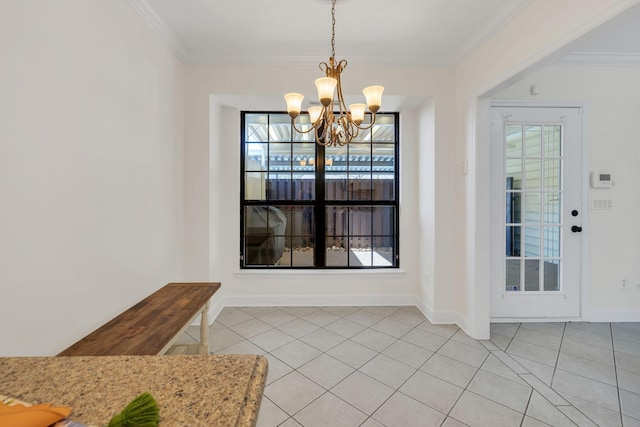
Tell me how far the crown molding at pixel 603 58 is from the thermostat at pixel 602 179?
1117mm

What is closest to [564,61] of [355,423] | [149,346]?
[355,423]

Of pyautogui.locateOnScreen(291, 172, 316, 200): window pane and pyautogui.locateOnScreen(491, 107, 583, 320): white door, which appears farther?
pyautogui.locateOnScreen(291, 172, 316, 200): window pane

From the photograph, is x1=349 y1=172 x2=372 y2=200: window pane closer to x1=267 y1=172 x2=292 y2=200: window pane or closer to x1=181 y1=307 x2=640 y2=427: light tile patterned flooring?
x1=267 y1=172 x2=292 y2=200: window pane

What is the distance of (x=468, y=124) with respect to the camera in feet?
8.07

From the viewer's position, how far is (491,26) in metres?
2.08

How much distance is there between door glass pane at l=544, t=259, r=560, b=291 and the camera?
2.67 m

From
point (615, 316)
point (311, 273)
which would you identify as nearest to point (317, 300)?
point (311, 273)

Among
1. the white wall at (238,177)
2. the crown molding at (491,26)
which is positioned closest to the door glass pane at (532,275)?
the white wall at (238,177)

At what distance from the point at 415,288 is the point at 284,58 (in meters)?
2.93

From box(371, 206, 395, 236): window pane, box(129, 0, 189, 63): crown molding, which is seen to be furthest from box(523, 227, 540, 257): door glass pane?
box(129, 0, 189, 63): crown molding

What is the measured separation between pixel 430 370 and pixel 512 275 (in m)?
1.48

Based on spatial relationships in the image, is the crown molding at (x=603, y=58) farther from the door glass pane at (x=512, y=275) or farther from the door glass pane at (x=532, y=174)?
the door glass pane at (x=512, y=275)

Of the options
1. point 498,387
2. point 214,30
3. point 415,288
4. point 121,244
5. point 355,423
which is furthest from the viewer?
point 415,288

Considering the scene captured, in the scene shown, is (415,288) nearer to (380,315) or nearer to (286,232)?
(380,315)
